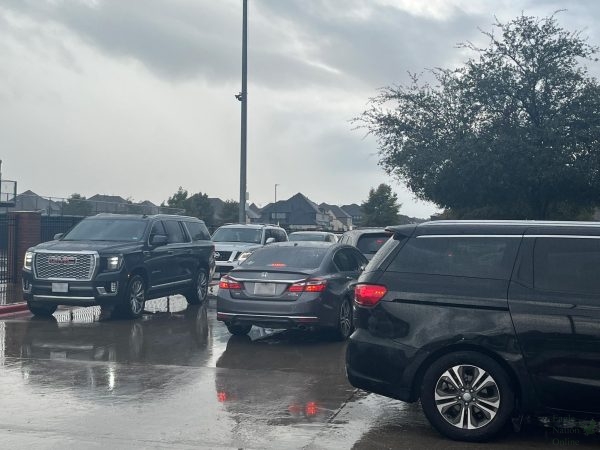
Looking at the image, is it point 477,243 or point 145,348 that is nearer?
point 477,243

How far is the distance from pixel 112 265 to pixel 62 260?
2.89 ft

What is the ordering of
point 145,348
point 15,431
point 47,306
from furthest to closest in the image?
point 47,306 < point 145,348 < point 15,431

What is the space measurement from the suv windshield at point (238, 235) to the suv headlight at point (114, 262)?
30.7ft

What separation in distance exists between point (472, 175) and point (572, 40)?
5.40 meters

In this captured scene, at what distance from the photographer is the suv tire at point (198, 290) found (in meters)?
18.5

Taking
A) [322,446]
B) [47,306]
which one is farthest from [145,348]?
[322,446]

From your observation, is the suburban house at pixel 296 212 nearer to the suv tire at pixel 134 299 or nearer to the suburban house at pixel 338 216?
the suburban house at pixel 338 216

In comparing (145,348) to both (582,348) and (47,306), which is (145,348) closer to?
(47,306)

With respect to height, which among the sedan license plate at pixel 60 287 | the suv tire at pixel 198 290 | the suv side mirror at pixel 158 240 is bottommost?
the suv tire at pixel 198 290

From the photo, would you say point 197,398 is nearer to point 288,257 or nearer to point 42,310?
point 288,257

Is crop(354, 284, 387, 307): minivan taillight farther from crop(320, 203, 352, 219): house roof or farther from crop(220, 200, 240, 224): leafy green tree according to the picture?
crop(320, 203, 352, 219): house roof

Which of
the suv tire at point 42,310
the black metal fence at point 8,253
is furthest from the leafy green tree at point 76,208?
the suv tire at point 42,310

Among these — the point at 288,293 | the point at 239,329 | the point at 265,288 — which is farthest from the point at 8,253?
the point at 288,293

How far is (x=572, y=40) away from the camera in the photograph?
27.6 meters
